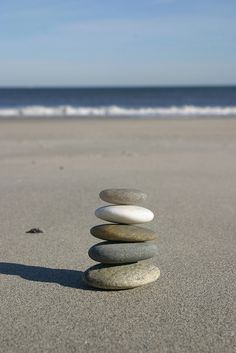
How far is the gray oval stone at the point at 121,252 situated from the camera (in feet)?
15.2

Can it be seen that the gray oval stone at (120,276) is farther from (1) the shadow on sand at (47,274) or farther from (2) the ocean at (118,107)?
(2) the ocean at (118,107)

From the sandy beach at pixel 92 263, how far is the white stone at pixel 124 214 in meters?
0.50

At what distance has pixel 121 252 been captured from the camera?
4641mm

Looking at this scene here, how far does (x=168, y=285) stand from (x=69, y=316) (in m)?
0.93

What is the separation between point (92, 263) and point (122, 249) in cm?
82

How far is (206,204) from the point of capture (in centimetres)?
812

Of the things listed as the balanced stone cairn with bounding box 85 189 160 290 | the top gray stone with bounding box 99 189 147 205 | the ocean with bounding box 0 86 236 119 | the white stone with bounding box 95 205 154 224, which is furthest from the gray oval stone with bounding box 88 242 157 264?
the ocean with bounding box 0 86 236 119

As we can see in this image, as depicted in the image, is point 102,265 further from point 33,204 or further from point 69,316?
point 33,204

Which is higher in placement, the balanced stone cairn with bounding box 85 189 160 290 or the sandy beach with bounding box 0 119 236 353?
the balanced stone cairn with bounding box 85 189 160 290

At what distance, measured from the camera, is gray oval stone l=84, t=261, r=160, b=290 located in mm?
4613

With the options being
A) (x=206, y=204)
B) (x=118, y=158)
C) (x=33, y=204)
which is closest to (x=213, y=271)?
(x=206, y=204)

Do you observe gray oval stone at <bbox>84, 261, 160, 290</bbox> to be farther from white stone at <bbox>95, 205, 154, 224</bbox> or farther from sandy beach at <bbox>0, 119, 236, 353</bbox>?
white stone at <bbox>95, 205, 154, 224</bbox>

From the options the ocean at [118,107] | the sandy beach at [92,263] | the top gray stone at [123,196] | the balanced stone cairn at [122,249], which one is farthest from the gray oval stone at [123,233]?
the ocean at [118,107]

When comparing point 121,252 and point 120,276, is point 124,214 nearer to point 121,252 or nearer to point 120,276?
point 121,252
